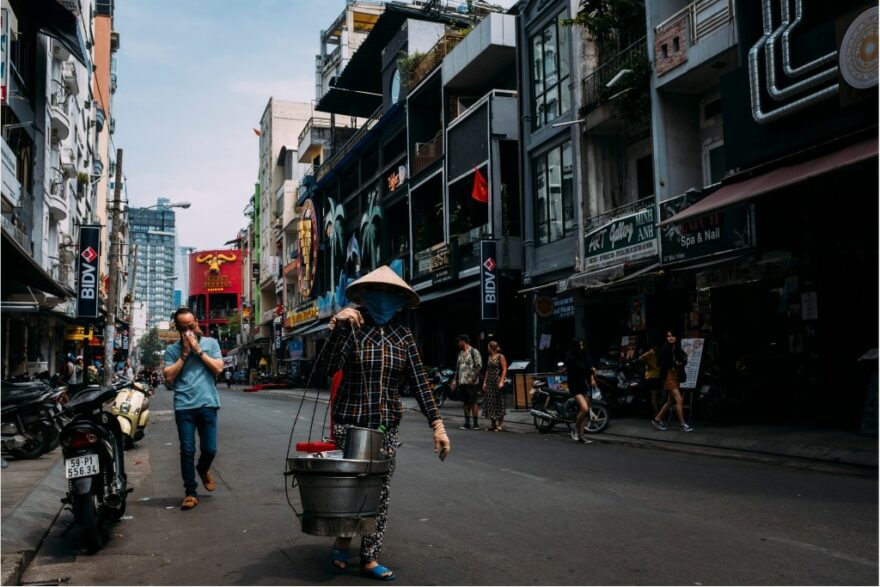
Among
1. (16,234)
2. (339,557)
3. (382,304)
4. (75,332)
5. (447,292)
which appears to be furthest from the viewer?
(75,332)

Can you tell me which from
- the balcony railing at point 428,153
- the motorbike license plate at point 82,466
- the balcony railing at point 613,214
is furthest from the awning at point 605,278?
the motorbike license plate at point 82,466

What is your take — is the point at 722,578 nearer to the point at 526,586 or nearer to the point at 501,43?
A: the point at 526,586

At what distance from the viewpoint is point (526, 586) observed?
4855 mm

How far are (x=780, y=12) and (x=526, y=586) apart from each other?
41.4 feet

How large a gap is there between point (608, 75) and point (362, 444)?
18.0m

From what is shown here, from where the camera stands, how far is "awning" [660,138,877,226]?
11212mm

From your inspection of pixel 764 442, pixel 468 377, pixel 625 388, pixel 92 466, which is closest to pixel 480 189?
pixel 468 377

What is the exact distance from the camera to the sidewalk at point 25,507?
5.68 metres

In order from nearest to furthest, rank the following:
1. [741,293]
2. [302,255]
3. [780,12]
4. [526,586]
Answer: [526,586], [780,12], [741,293], [302,255]

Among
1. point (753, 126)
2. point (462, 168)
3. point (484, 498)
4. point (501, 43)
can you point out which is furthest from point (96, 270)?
point (484, 498)

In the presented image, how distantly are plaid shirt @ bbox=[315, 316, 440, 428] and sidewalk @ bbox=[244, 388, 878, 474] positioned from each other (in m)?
6.79

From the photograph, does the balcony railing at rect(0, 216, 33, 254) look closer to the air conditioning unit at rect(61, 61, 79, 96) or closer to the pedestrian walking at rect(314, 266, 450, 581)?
the air conditioning unit at rect(61, 61, 79, 96)

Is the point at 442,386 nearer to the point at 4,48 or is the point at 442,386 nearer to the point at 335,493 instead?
the point at 4,48

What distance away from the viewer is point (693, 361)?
15.2m
